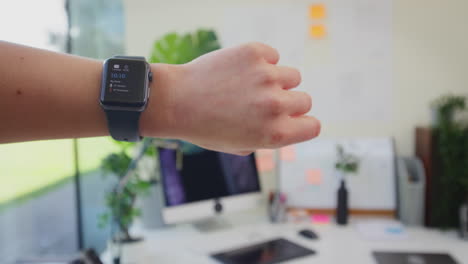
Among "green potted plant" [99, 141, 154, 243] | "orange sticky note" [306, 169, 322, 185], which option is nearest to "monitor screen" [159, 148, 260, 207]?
"green potted plant" [99, 141, 154, 243]

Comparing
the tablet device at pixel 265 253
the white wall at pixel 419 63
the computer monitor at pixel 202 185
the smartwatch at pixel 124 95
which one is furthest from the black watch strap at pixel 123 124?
the white wall at pixel 419 63

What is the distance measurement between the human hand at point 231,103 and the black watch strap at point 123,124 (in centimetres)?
3

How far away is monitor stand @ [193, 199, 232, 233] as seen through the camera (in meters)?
1.61

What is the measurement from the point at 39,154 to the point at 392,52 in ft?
5.69

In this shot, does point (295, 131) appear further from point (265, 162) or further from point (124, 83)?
point (265, 162)

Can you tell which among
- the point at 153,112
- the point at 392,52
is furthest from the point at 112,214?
the point at 392,52

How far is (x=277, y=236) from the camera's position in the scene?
1.55 meters

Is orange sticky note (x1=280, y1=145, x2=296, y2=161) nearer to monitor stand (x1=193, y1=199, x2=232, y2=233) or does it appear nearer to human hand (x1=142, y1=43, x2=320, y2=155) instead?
monitor stand (x1=193, y1=199, x2=232, y2=233)

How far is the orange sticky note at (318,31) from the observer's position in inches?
74.7

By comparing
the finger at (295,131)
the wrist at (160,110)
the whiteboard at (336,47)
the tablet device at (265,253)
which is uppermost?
the whiteboard at (336,47)

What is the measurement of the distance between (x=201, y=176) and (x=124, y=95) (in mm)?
1091

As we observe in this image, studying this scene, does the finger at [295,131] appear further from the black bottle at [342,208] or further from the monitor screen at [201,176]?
the black bottle at [342,208]

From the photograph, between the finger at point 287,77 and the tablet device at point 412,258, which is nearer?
the finger at point 287,77

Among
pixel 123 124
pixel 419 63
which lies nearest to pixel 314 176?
pixel 419 63
